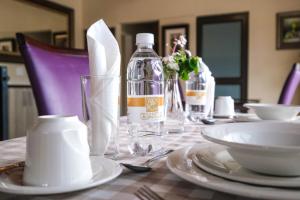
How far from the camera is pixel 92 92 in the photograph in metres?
0.63

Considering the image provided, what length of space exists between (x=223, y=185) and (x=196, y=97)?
2.89 feet

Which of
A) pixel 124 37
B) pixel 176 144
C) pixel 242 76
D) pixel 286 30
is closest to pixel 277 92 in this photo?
pixel 242 76

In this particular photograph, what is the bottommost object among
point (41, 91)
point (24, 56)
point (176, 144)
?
point (176, 144)

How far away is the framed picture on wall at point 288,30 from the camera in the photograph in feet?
10.7

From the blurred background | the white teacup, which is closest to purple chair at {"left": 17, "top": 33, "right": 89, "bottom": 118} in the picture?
the white teacup

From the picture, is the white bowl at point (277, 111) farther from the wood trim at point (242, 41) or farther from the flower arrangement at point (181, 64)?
the wood trim at point (242, 41)

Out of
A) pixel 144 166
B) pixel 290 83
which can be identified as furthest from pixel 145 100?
Answer: pixel 290 83

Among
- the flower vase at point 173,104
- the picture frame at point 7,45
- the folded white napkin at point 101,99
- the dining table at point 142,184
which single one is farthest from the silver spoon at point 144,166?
the picture frame at point 7,45

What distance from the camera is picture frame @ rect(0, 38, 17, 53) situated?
10.8ft

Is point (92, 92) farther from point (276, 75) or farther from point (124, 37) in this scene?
point (124, 37)

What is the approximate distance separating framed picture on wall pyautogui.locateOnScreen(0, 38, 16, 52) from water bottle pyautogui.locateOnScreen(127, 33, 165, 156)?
298 cm

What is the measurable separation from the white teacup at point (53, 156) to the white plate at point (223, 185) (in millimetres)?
150

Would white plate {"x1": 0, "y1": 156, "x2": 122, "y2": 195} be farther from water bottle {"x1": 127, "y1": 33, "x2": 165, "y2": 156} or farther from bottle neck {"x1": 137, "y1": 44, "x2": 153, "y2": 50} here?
bottle neck {"x1": 137, "y1": 44, "x2": 153, "y2": 50}

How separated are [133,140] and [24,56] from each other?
22.5 inches
